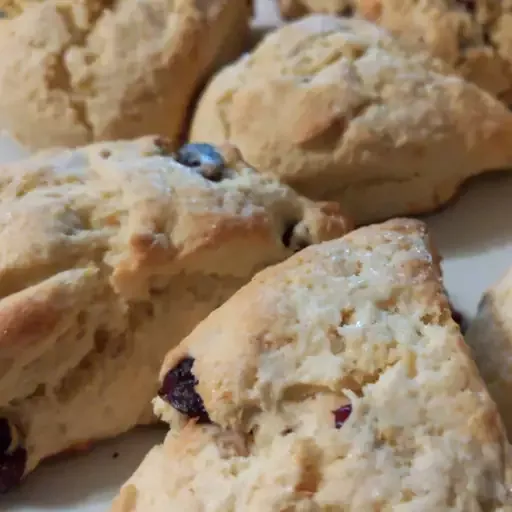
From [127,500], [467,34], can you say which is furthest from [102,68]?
[127,500]

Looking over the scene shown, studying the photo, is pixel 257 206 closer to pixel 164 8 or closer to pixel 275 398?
pixel 275 398

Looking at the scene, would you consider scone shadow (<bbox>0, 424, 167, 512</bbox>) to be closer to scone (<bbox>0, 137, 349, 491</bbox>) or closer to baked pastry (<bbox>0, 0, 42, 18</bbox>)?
scone (<bbox>0, 137, 349, 491</bbox>)

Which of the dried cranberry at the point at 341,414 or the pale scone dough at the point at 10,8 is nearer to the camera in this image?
the dried cranberry at the point at 341,414

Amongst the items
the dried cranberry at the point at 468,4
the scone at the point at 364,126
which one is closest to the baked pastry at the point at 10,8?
the scone at the point at 364,126

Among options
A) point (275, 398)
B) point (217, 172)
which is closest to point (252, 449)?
point (275, 398)

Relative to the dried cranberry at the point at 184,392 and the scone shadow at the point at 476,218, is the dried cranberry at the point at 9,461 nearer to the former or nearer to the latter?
the dried cranberry at the point at 184,392
